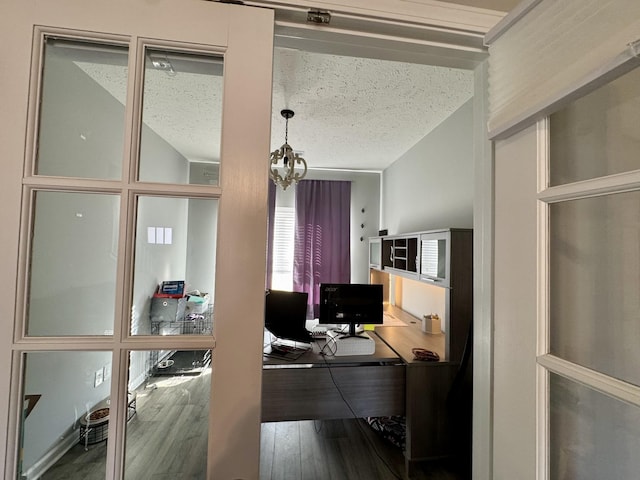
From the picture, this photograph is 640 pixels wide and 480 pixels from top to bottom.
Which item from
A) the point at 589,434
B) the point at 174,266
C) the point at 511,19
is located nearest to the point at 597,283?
the point at 589,434

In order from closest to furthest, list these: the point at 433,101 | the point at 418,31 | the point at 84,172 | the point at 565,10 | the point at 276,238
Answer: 1. the point at 565,10
2. the point at 84,172
3. the point at 418,31
4. the point at 433,101
5. the point at 276,238

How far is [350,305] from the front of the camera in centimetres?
222

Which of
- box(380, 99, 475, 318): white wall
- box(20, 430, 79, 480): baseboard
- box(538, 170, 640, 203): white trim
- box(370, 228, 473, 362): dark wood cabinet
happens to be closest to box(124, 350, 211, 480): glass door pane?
box(20, 430, 79, 480): baseboard

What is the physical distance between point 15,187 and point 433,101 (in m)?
2.53

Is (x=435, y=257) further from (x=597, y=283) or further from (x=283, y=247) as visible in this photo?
(x=283, y=247)

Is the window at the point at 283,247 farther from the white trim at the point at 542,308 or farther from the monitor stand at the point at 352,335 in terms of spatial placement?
the white trim at the point at 542,308

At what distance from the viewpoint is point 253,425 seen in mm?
657

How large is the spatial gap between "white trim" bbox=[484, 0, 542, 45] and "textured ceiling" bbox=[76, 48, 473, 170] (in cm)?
71

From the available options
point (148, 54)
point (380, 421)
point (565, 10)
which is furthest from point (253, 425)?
point (380, 421)

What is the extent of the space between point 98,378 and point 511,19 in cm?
129

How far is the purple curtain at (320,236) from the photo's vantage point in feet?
14.2

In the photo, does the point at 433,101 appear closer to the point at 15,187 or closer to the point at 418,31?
the point at 418,31

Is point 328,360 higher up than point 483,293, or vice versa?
point 483,293

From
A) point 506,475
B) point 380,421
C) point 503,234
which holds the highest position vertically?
point 503,234
